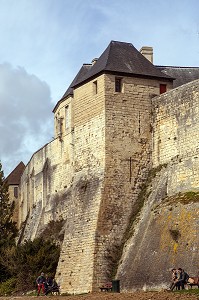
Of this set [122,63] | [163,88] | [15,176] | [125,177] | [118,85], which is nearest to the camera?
[125,177]

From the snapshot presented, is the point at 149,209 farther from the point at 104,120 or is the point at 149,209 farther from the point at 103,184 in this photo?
the point at 104,120

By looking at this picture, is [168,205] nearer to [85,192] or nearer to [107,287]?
[107,287]

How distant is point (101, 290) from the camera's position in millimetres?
27641

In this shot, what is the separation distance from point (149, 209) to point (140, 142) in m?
3.17

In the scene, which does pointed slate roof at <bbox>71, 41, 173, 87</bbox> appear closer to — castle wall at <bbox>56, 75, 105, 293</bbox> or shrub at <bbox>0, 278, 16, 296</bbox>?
castle wall at <bbox>56, 75, 105, 293</bbox>

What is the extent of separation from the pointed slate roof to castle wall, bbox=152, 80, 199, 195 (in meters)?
1.47

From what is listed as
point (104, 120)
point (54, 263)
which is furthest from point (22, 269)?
point (104, 120)

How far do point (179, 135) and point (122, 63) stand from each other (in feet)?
14.7

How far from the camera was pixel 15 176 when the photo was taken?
59062mm

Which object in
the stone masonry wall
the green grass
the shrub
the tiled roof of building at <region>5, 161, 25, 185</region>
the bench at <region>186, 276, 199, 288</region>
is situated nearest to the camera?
the green grass

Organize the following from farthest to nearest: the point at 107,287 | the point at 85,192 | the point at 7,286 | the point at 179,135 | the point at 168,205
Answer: the point at 7,286 → the point at 85,192 → the point at 179,135 → the point at 168,205 → the point at 107,287

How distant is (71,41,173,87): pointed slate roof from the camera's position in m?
31.2

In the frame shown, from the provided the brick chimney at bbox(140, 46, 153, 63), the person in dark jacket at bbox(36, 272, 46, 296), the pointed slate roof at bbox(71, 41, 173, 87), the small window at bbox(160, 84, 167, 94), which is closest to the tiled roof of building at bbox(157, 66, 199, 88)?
the brick chimney at bbox(140, 46, 153, 63)

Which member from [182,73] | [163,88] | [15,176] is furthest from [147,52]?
[15,176]
